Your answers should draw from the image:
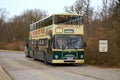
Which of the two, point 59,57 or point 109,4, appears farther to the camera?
point 109,4

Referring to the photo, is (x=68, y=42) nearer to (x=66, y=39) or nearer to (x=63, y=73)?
(x=66, y=39)

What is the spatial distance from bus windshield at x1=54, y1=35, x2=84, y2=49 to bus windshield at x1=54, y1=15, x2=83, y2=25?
127 cm

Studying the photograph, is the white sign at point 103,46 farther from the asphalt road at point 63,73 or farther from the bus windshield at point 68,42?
the asphalt road at point 63,73

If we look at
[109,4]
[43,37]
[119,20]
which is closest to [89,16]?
[109,4]

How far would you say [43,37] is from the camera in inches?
1417

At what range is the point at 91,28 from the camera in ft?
178

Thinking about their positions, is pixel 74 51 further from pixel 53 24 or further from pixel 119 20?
pixel 119 20

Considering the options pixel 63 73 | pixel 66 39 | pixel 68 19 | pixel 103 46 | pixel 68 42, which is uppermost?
pixel 68 19

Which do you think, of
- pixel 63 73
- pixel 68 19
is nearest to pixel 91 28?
pixel 68 19

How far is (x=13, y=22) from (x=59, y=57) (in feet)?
243

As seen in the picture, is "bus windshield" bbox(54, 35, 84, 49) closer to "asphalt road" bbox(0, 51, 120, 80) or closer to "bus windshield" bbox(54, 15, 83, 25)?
"bus windshield" bbox(54, 15, 83, 25)

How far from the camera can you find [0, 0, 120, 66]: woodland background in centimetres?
3180

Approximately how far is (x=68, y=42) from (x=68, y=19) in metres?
2.09

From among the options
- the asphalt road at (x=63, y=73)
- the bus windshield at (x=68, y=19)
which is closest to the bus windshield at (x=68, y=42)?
the bus windshield at (x=68, y=19)
